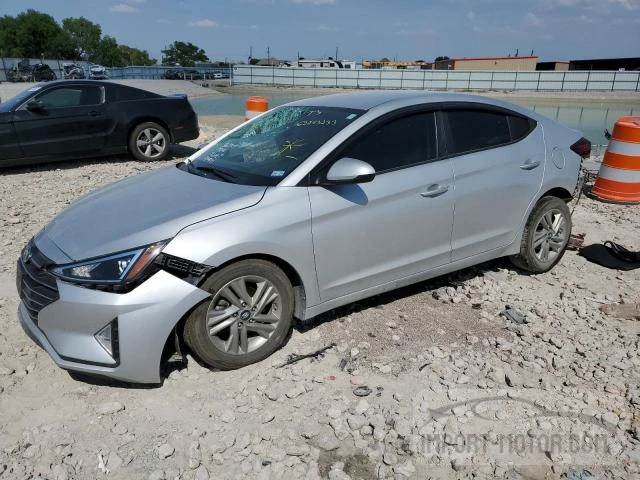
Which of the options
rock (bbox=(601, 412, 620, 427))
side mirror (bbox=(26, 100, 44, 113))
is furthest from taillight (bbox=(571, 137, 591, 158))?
side mirror (bbox=(26, 100, 44, 113))

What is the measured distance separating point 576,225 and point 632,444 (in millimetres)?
4357

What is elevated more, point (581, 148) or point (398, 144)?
point (398, 144)

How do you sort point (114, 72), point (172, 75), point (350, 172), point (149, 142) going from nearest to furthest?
1. point (350, 172)
2. point (149, 142)
3. point (114, 72)
4. point (172, 75)

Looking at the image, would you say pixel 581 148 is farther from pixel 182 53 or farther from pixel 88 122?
pixel 182 53

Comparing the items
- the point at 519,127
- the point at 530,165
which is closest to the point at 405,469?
the point at 530,165

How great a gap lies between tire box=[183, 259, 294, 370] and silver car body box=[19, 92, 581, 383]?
0.10m

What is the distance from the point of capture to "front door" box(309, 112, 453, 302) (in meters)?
3.50

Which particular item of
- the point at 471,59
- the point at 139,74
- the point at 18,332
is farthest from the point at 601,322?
the point at 471,59

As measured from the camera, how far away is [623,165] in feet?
24.6

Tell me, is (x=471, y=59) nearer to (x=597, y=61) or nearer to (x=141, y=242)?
(x=597, y=61)

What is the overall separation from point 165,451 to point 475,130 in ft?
10.9

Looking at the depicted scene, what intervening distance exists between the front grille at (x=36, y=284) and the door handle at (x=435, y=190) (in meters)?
2.53

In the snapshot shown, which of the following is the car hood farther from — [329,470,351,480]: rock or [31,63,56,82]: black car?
[31,63,56,82]: black car

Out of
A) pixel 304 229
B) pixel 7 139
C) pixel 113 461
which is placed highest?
pixel 304 229
